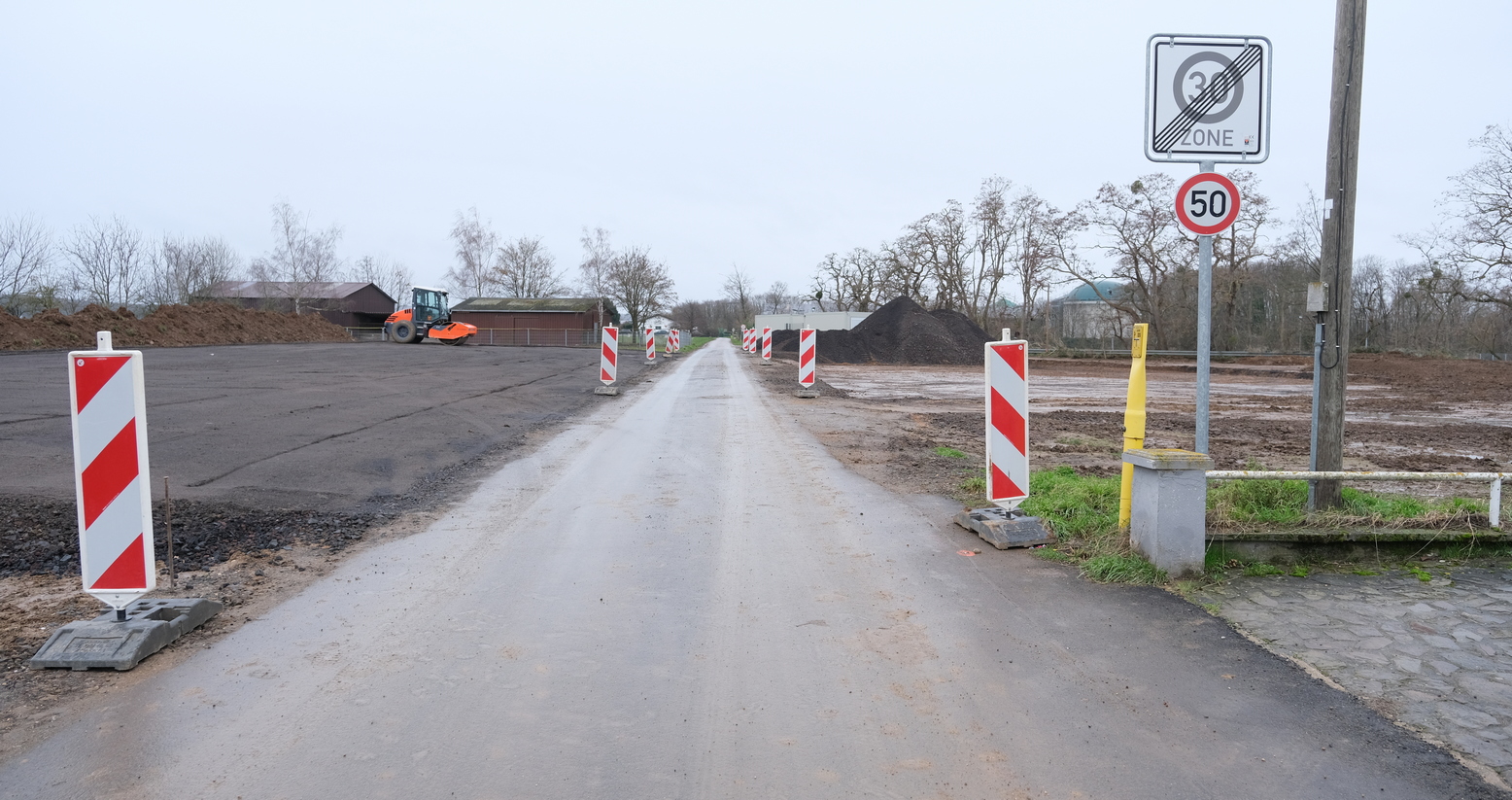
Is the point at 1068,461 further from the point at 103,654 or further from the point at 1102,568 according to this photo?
the point at 103,654

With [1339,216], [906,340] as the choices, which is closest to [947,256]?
[906,340]

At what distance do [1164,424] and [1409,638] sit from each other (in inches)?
426

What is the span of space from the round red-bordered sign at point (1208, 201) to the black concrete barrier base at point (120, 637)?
6.17m

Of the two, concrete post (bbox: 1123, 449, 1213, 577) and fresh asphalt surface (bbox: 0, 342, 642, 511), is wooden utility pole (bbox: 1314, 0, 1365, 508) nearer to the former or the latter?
concrete post (bbox: 1123, 449, 1213, 577)

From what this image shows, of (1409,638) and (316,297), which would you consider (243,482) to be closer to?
(1409,638)

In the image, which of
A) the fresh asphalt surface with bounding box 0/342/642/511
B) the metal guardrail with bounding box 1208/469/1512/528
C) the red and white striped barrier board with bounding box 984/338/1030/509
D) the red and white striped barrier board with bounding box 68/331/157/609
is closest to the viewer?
the red and white striped barrier board with bounding box 68/331/157/609

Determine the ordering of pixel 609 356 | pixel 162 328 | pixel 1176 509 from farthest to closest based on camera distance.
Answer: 1. pixel 162 328
2. pixel 609 356
3. pixel 1176 509

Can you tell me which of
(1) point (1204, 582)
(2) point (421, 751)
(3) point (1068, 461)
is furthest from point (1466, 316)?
(2) point (421, 751)

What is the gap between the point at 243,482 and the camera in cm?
778

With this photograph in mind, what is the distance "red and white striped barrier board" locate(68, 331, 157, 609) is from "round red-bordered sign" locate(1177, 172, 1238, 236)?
6.03m

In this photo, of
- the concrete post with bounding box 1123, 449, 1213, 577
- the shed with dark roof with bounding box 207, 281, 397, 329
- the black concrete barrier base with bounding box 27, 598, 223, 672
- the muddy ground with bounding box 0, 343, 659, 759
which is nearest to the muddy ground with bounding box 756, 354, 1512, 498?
the concrete post with bounding box 1123, 449, 1213, 577

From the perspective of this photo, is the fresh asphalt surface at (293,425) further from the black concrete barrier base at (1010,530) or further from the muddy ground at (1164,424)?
the black concrete barrier base at (1010,530)

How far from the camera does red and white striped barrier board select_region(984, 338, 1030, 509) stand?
20.4ft

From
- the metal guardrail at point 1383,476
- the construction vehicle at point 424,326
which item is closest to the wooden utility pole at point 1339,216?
the metal guardrail at point 1383,476
